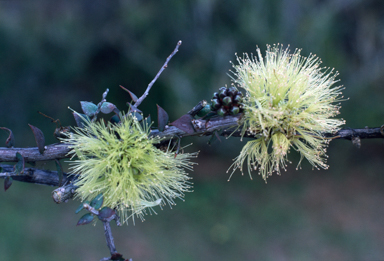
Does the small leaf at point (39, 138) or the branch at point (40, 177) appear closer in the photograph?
the small leaf at point (39, 138)

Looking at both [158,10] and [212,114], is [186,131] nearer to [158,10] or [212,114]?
[212,114]

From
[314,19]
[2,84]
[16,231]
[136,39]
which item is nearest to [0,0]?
[2,84]

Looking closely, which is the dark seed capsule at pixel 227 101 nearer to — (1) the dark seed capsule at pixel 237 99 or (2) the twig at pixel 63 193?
(1) the dark seed capsule at pixel 237 99

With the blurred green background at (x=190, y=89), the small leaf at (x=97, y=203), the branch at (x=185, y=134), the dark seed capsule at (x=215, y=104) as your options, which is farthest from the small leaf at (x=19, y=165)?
the blurred green background at (x=190, y=89)

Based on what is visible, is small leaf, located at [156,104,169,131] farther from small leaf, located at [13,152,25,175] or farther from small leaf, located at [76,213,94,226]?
small leaf, located at [13,152,25,175]

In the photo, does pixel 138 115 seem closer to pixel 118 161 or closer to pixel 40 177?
pixel 118 161

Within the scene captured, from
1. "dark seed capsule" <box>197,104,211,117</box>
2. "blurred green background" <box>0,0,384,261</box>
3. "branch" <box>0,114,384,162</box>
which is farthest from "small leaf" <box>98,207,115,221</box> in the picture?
"blurred green background" <box>0,0,384,261</box>
